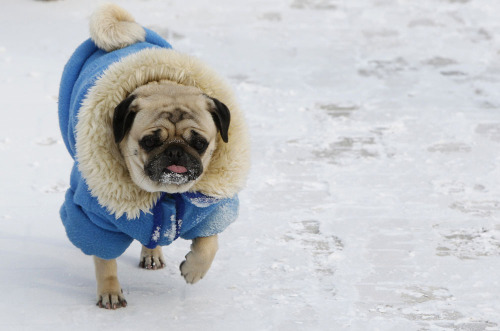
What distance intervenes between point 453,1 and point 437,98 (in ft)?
9.71

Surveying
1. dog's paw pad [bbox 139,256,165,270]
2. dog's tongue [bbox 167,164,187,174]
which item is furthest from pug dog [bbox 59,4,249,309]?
dog's paw pad [bbox 139,256,165,270]

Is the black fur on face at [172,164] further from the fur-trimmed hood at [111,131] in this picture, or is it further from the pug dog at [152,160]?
the fur-trimmed hood at [111,131]

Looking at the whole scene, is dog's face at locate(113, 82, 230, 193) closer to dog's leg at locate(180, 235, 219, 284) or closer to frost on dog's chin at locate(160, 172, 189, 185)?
frost on dog's chin at locate(160, 172, 189, 185)

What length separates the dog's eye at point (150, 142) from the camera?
3102 mm

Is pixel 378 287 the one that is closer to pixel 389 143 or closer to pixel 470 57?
pixel 389 143

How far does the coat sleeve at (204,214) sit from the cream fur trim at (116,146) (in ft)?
0.16

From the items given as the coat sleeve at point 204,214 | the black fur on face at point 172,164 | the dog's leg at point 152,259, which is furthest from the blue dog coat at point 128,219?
the dog's leg at point 152,259

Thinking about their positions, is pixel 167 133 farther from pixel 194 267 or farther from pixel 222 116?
pixel 194 267

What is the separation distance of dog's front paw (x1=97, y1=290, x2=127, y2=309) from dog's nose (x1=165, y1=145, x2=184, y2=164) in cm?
74

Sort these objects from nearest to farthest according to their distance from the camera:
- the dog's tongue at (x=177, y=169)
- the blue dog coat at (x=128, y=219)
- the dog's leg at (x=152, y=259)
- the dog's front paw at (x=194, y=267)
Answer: the dog's tongue at (x=177, y=169), the blue dog coat at (x=128, y=219), the dog's front paw at (x=194, y=267), the dog's leg at (x=152, y=259)

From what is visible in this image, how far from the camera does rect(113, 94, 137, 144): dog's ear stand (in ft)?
10.2

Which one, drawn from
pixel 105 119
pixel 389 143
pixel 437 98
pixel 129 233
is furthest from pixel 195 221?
pixel 437 98

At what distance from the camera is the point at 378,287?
3637mm

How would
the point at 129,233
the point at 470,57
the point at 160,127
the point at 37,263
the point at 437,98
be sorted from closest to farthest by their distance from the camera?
the point at 160,127, the point at 129,233, the point at 37,263, the point at 437,98, the point at 470,57
